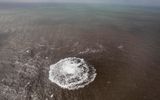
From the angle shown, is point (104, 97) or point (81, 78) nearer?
point (104, 97)

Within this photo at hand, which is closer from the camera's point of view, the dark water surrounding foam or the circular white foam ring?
the dark water surrounding foam

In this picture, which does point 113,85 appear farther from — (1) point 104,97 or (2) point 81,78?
(2) point 81,78

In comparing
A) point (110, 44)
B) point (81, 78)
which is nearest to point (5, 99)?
point (81, 78)

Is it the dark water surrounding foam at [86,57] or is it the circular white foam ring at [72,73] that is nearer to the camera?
the dark water surrounding foam at [86,57]

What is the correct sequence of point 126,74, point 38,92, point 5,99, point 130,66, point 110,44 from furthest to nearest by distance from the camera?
point 110,44 < point 130,66 < point 126,74 < point 38,92 < point 5,99

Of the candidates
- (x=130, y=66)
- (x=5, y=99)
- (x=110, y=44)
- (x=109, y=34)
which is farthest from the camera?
(x=109, y=34)
